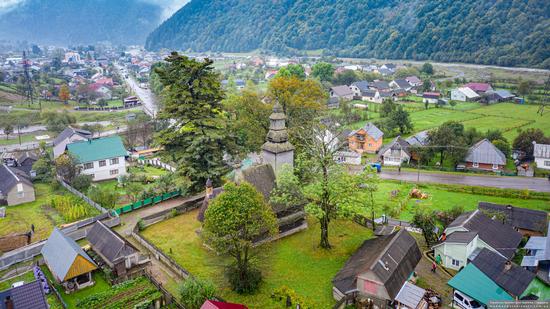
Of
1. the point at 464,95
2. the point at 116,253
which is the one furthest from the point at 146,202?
the point at 464,95

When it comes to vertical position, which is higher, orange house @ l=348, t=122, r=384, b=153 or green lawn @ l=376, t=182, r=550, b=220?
orange house @ l=348, t=122, r=384, b=153

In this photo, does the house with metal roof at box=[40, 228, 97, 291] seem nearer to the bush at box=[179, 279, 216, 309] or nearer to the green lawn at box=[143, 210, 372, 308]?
the green lawn at box=[143, 210, 372, 308]

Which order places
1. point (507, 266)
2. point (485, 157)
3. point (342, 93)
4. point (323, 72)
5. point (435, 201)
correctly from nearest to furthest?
point (507, 266) < point (435, 201) < point (485, 157) < point (342, 93) < point (323, 72)

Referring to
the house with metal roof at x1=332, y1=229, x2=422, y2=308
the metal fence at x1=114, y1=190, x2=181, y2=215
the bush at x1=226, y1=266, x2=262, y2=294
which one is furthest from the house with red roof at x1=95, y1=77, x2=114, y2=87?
the house with metal roof at x1=332, y1=229, x2=422, y2=308

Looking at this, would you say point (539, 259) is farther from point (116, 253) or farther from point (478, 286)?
point (116, 253)

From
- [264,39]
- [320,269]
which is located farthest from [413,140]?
[264,39]

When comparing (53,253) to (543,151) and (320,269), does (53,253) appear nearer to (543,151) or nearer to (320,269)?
(320,269)

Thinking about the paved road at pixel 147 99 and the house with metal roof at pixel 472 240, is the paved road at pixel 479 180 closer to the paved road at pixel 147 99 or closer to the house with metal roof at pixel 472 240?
the house with metal roof at pixel 472 240
